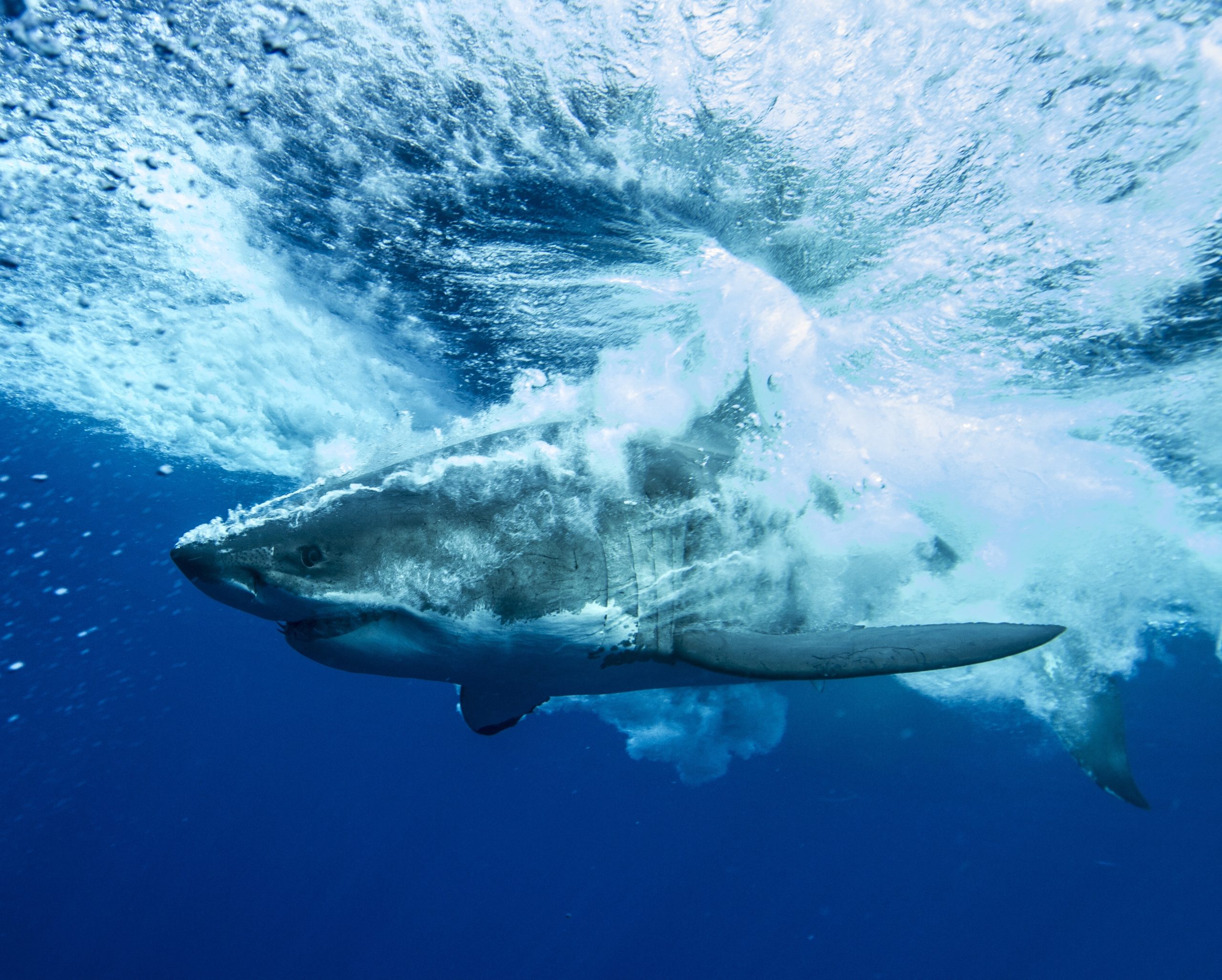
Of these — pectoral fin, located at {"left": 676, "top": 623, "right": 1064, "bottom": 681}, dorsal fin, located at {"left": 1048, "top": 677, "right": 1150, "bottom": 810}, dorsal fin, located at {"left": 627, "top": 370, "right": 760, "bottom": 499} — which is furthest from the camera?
dorsal fin, located at {"left": 1048, "top": 677, "right": 1150, "bottom": 810}

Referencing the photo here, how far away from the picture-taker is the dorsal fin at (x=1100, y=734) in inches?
239

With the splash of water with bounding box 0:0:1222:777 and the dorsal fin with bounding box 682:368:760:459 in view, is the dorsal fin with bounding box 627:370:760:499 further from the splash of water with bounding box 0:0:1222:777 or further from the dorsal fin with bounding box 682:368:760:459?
the splash of water with bounding box 0:0:1222:777

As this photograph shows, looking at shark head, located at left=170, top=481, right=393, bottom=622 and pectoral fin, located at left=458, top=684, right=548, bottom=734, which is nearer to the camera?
shark head, located at left=170, top=481, right=393, bottom=622

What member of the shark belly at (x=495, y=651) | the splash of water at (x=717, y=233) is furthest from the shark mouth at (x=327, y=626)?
the splash of water at (x=717, y=233)

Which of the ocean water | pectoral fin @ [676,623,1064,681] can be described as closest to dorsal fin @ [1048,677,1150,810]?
the ocean water

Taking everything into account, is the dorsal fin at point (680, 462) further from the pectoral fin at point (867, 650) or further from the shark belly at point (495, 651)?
the pectoral fin at point (867, 650)

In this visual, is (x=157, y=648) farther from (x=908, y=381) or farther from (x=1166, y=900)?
(x=1166, y=900)

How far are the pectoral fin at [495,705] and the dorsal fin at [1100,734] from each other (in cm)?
618

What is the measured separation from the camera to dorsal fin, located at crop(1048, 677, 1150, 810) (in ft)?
19.9

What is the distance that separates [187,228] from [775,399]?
741 cm

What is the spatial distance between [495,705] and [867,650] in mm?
2642

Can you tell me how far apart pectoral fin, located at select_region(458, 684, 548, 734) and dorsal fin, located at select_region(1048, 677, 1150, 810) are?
20.3ft

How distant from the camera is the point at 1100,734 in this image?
21.5 feet

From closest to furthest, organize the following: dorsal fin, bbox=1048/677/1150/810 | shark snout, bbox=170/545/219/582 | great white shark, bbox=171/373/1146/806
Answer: shark snout, bbox=170/545/219/582 < great white shark, bbox=171/373/1146/806 < dorsal fin, bbox=1048/677/1150/810
